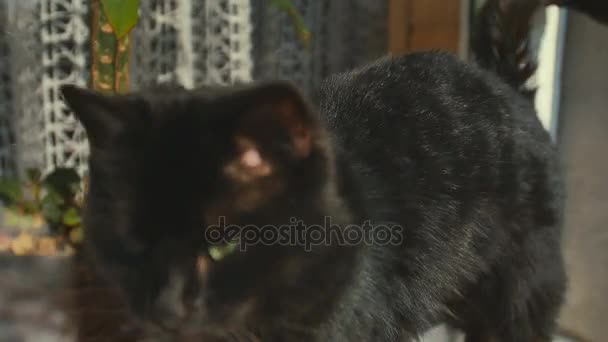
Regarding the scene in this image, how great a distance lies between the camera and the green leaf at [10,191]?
51.7 inches

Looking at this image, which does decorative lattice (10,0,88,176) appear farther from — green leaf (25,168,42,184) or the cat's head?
the cat's head

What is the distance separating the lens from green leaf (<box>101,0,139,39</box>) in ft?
2.51

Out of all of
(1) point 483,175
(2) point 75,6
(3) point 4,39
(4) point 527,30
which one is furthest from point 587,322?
(3) point 4,39

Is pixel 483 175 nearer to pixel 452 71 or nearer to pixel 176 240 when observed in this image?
pixel 452 71

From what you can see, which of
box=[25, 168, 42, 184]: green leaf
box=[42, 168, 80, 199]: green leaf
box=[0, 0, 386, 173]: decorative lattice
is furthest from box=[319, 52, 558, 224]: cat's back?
box=[25, 168, 42, 184]: green leaf

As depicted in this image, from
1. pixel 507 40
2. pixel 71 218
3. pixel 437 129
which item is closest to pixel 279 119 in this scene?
pixel 437 129

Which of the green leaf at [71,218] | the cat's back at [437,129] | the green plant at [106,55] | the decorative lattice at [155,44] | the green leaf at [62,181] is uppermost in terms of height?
the decorative lattice at [155,44]

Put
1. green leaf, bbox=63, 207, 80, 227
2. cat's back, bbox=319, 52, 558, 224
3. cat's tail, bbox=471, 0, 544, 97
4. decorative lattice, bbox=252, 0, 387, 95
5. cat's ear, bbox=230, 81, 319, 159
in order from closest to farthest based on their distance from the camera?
cat's ear, bbox=230, 81, 319, 159, cat's back, bbox=319, 52, 558, 224, cat's tail, bbox=471, 0, 544, 97, green leaf, bbox=63, 207, 80, 227, decorative lattice, bbox=252, 0, 387, 95

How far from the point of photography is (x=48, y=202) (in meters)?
1.30

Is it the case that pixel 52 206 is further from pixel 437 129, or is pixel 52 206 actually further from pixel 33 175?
pixel 437 129

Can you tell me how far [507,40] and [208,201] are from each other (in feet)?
2.25

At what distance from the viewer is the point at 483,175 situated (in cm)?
77

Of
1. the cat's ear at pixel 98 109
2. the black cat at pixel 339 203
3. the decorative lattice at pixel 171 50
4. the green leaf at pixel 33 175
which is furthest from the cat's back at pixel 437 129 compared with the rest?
the green leaf at pixel 33 175

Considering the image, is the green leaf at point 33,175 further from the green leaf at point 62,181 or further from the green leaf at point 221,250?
Result: the green leaf at point 221,250
